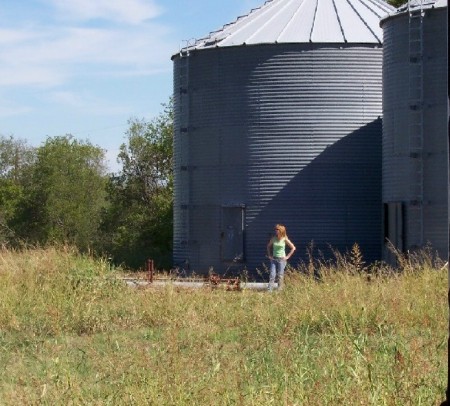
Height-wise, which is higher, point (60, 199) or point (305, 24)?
point (305, 24)

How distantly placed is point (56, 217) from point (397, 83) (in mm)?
28469

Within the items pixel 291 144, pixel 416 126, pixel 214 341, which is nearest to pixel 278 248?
pixel 416 126

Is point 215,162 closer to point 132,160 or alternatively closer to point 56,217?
point 132,160

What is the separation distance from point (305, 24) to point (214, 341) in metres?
19.1

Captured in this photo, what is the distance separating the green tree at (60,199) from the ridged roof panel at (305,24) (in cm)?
2038

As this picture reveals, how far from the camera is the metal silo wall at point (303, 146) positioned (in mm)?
27391

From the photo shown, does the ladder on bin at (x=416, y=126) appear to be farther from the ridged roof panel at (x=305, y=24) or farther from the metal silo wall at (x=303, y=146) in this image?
the ridged roof panel at (x=305, y=24)

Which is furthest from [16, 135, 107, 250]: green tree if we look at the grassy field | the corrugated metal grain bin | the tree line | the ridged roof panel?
the grassy field

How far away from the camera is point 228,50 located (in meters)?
28.4

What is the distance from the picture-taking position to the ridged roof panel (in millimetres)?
28172

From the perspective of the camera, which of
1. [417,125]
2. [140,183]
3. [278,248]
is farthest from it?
[140,183]

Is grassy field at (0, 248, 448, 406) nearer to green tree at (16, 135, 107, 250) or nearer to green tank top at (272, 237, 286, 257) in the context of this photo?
green tank top at (272, 237, 286, 257)

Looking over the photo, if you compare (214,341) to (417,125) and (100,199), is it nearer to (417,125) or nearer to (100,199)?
(417,125)

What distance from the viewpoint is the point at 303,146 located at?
27.6m
